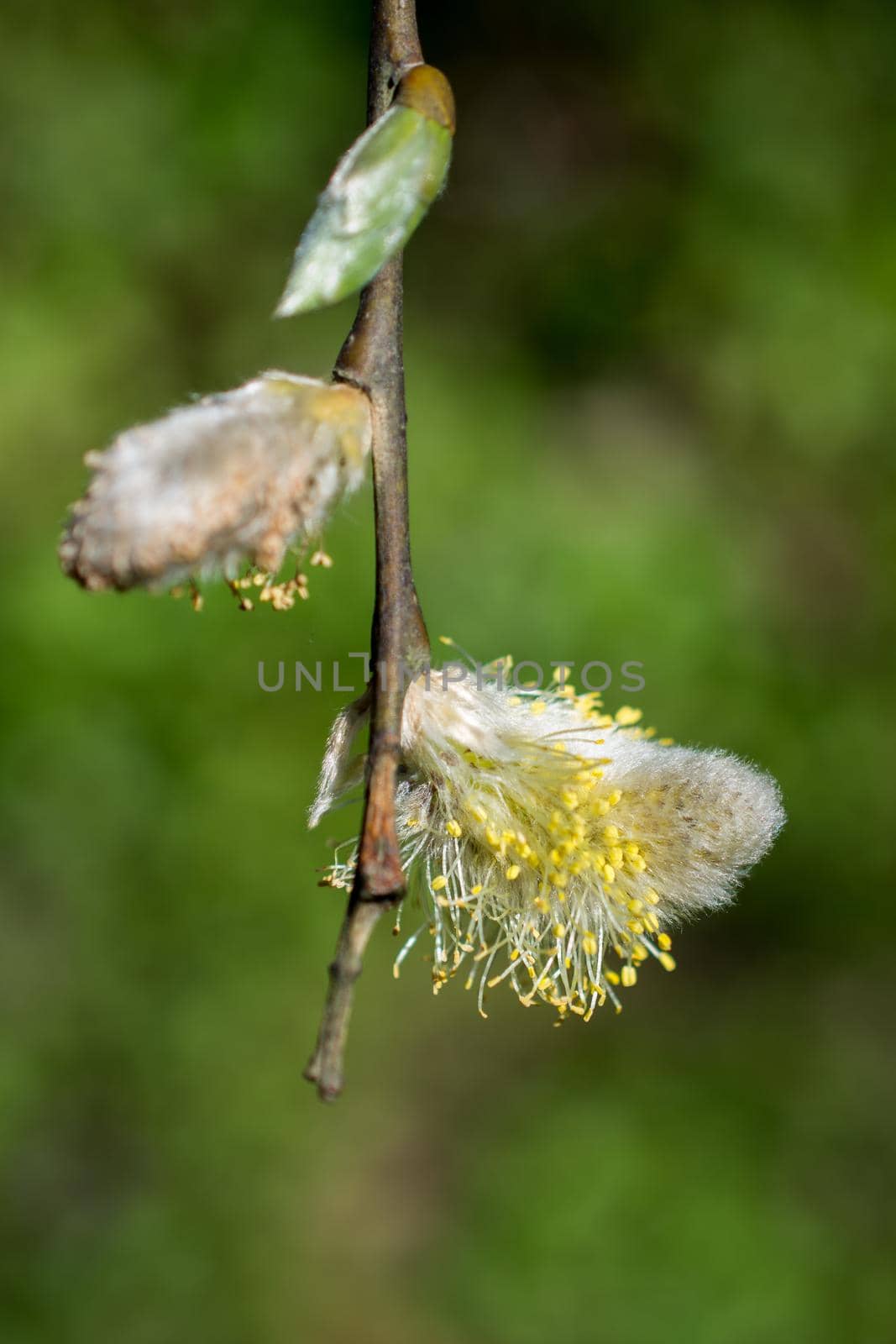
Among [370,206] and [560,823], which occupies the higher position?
[370,206]

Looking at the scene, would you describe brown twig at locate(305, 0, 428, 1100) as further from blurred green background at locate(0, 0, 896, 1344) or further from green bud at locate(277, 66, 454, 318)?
blurred green background at locate(0, 0, 896, 1344)

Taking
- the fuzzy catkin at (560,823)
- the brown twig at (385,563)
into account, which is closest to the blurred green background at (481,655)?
the fuzzy catkin at (560,823)

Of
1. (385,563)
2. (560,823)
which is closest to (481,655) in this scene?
(560,823)

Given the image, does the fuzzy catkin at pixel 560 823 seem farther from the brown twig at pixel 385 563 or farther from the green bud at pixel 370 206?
the green bud at pixel 370 206

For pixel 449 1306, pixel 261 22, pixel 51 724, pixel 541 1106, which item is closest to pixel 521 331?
pixel 261 22

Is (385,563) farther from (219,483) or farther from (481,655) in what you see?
(481,655)
